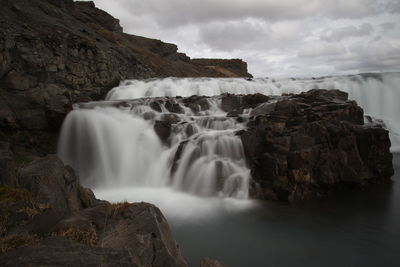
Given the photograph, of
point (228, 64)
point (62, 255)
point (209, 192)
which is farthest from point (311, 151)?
point (228, 64)

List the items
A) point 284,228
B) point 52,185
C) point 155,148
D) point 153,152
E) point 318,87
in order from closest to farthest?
point 52,185 < point 284,228 < point 153,152 < point 155,148 < point 318,87

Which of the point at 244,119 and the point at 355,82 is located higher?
the point at 355,82

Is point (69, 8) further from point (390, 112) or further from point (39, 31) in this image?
point (390, 112)

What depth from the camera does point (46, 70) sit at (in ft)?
79.4

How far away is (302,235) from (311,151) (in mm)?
5325

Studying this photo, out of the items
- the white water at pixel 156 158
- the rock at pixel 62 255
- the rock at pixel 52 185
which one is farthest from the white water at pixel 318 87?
the rock at pixel 62 255

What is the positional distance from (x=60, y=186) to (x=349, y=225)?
11.3 m

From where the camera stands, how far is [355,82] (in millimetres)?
36938

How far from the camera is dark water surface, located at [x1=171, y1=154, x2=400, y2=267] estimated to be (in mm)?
9297

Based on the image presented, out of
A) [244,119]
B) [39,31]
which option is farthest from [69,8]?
[244,119]

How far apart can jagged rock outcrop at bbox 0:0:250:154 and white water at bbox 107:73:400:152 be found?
376 cm

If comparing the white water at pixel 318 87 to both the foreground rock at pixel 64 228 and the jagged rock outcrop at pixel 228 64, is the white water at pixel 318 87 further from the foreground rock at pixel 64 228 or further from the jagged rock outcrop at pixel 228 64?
the jagged rock outcrop at pixel 228 64

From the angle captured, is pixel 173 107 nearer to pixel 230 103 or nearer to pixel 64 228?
pixel 230 103

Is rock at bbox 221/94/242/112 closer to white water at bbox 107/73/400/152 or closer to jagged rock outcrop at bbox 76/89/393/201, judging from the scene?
jagged rock outcrop at bbox 76/89/393/201
